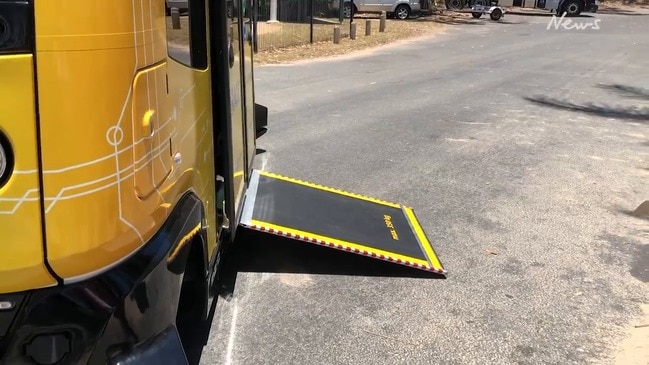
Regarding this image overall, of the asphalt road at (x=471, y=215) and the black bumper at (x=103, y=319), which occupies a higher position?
the black bumper at (x=103, y=319)

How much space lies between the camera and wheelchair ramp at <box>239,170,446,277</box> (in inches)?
174

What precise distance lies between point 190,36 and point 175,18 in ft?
1.06

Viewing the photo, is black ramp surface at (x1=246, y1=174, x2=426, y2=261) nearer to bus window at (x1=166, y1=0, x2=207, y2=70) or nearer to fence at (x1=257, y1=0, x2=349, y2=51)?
bus window at (x1=166, y1=0, x2=207, y2=70)

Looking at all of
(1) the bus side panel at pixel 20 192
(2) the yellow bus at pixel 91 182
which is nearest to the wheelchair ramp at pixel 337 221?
(2) the yellow bus at pixel 91 182

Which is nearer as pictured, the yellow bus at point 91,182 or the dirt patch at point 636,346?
the yellow bus at point 91,182

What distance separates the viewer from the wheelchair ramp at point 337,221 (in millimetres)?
A: 4410

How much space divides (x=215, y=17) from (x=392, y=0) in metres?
29.3

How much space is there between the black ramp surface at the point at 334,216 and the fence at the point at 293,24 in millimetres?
13469

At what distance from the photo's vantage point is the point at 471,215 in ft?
18.8

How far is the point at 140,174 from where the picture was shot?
2.11 meters

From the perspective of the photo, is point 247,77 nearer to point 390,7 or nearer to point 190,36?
point 190,36

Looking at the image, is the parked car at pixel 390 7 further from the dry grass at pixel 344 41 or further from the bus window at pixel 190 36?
the bus window at pixel 190 36

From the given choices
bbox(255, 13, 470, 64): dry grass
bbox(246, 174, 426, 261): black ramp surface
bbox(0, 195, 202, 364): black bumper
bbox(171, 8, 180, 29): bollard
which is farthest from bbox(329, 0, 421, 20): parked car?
bbox(0, 195, 202, 364): black bumper

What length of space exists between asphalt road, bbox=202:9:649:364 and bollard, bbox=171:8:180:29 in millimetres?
1824
